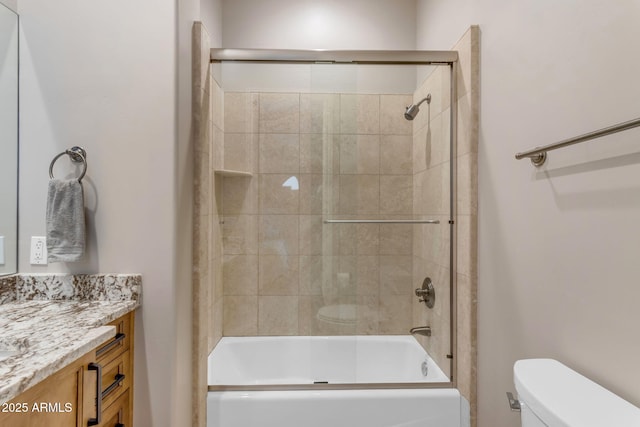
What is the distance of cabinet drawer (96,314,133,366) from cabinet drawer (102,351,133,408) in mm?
Answer: 24

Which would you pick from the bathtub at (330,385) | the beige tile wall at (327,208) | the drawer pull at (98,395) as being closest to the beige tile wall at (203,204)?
the beige tile wall at (327,208)

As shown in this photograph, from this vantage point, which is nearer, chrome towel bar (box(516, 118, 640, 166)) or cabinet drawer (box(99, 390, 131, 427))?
chrome towel bar (box(516, 118, 640, 166))

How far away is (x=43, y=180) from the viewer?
150 centimetres

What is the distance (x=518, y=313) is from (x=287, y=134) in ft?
4.79

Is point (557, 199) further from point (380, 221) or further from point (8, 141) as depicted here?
point (8, 141)

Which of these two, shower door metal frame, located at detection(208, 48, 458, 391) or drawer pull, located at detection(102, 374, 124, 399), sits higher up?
shower door metal frame, located at detection(208, 48, 458, 391)

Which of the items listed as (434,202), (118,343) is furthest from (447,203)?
(118,343)

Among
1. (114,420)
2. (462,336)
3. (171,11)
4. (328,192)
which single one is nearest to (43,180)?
(171,11)

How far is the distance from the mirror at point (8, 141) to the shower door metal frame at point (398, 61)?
2.68ft

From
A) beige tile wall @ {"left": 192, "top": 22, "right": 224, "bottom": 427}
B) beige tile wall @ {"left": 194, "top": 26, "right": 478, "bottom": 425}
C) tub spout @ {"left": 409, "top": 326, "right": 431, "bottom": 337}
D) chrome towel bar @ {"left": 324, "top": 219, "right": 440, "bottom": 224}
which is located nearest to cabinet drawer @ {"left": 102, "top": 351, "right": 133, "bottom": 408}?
beige tile wall @ {"left": 192, "top": 22, "right": 224, "bottom": 427}

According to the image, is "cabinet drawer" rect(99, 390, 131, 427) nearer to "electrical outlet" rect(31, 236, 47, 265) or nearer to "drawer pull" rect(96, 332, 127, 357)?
"drawer pull" rect(96, 332, 127, 357)

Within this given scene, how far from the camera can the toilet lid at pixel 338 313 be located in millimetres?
2080

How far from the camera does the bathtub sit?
1.77 metres

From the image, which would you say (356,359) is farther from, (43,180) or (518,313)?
(43,180)
